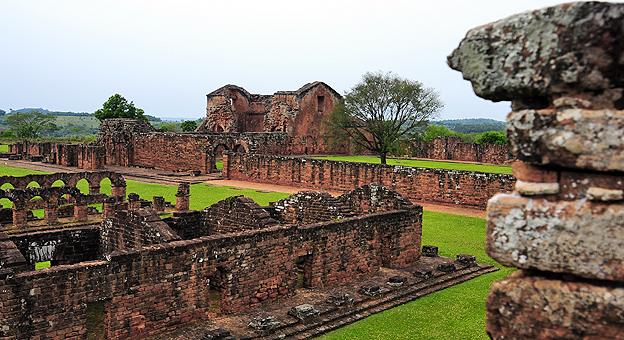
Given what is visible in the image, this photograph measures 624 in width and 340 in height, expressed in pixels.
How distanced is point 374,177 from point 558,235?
77.3 feet

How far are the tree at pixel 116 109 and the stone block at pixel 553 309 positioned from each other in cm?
6406

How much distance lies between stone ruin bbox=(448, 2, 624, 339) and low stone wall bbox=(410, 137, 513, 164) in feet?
148

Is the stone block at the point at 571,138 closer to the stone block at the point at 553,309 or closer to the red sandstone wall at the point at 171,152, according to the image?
the stone block at the point at 553,309

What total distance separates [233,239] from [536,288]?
264 inches

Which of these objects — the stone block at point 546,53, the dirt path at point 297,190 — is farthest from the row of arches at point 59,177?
the stone block at point 546,53

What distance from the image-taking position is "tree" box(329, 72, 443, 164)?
36.6 meters

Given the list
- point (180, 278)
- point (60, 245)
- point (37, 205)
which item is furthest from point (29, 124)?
point (180, 278)

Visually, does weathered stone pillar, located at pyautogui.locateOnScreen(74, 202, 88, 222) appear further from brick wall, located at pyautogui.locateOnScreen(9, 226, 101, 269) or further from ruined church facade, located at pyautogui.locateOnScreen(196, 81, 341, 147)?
ruined church facade, located at pyautogui.locateOnScreen(196, 81, 341, 147)

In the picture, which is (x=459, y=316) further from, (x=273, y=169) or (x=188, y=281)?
(x=273, y=169)

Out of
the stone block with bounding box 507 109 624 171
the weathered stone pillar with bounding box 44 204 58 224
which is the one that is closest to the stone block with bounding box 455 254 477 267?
the stone block with bounding box 507 109 624 171

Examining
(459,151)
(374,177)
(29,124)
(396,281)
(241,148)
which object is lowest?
(396,281)

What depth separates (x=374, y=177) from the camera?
86.4 feet

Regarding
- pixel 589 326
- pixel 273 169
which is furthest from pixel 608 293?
pixel 273 169

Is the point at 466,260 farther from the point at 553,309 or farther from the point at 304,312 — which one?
the point at 553,309
